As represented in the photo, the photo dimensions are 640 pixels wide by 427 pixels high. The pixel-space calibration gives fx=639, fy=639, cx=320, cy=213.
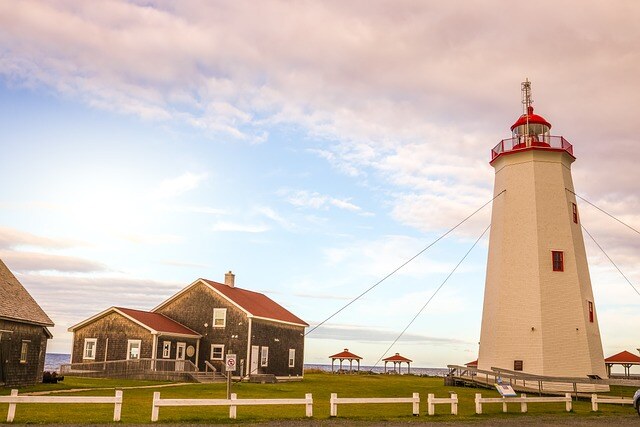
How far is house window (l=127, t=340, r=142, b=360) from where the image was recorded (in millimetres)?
40344

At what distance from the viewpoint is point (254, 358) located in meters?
42.0

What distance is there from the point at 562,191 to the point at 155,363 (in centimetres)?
2596

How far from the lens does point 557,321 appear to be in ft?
110

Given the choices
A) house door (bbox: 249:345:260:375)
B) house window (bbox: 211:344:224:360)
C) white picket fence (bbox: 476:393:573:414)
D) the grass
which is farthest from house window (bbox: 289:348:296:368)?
white picket fence (bbox: 476:393:573:414)

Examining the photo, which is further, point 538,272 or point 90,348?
point 90,348

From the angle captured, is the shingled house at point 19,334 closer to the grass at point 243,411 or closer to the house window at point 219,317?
the grass at point 243,411

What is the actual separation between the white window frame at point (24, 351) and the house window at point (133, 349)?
30.8ft

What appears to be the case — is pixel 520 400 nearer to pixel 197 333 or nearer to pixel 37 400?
pixel 37 400

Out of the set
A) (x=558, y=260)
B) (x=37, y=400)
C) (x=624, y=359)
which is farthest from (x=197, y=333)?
(x=624, y=359)

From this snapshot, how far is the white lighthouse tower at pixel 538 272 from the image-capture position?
33344mm

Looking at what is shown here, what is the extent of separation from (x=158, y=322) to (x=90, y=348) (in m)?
4.72

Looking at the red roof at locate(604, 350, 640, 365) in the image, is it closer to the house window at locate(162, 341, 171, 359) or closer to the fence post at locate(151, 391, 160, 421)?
the house window at locate(162, 341, 171, 359)

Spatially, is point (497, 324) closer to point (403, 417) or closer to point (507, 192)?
point (507, 192)

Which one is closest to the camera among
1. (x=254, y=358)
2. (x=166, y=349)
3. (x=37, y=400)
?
(x=37, y=400)
